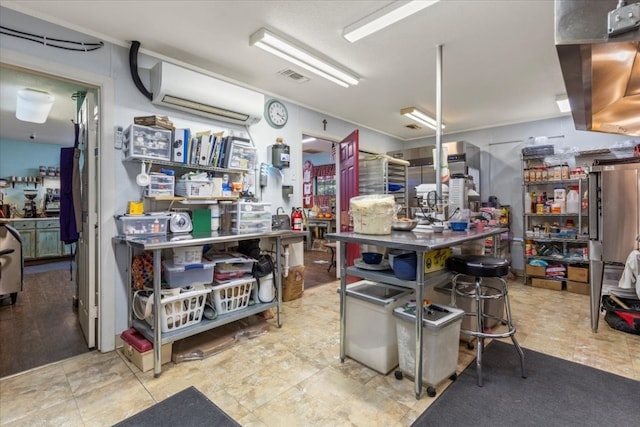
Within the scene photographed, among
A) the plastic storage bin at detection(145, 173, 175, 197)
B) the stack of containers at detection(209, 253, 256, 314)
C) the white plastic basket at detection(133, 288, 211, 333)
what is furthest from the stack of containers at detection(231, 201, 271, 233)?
the white plastic basket at detection(133, 288, 211, 333)

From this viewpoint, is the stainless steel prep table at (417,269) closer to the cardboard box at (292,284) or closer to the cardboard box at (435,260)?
the cardboard box at (435,260)

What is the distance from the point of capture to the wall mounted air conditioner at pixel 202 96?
2773 mm

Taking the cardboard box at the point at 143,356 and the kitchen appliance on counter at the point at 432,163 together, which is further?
the kitchen appliance on counter at the point at 432,163

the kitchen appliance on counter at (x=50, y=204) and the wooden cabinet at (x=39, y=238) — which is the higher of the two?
the kitchen appliance on counter at (x=50, y=204)

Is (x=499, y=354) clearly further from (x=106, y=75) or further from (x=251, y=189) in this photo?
(x=106, y=75)

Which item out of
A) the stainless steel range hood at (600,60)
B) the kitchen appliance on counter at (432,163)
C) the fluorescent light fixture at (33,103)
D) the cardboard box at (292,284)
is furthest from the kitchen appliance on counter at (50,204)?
the stainless steel range hood at (600,60)

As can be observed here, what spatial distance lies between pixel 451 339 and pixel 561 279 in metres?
3.57

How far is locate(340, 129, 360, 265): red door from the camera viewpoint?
4449mm

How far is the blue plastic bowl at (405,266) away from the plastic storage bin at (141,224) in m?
2.02

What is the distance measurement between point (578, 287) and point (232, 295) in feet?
15.4

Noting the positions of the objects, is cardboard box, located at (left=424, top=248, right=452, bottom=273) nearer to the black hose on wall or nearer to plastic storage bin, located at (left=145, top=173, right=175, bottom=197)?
plastic storage bin, located at (left=145, top=173, right=175, bottom=197)

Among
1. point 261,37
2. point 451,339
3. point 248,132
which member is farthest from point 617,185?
point 248,132

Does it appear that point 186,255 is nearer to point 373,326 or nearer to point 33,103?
point 373,326

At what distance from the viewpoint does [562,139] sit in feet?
16.1
